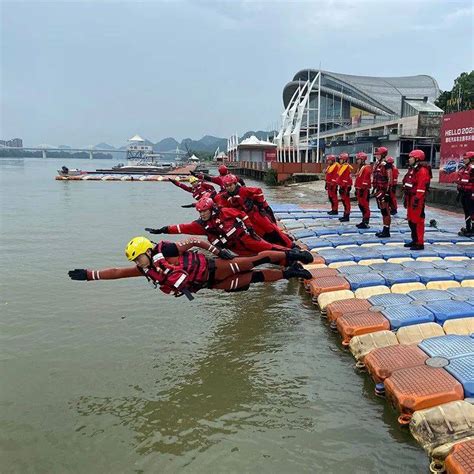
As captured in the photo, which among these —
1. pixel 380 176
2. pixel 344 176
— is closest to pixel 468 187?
pixel 380 176

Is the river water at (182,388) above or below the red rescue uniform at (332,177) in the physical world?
below

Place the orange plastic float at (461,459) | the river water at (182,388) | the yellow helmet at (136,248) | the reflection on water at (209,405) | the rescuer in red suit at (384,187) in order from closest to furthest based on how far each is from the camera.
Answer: the orange plastic float at (461,459)
the river water at (182,388)
the reflection on water at (209,405)
the yellow helmet at (136,248)
the rescuer in red suit at (384,187)

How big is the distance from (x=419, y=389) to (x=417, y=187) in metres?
5.84

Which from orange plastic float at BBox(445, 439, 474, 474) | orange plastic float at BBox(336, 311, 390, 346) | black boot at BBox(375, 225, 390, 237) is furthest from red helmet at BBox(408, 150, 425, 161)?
orange plastic float at BBox(445, 439, 474, 474)

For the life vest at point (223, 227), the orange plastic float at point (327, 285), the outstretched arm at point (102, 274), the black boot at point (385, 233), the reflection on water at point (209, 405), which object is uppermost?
the life vest at point (223, 227)

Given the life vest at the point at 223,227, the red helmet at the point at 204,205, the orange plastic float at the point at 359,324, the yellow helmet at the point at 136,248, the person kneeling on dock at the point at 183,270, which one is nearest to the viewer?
the yellow helmet at the point at 136,248

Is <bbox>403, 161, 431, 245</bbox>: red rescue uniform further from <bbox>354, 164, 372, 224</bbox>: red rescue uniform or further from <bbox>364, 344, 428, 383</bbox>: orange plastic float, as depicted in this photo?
<bbox>364, 344, 428, 383</bbox>: orange plastic float

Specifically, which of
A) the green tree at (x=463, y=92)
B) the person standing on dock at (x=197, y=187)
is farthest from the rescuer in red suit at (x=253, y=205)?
the green tree at (x=463, y=92)

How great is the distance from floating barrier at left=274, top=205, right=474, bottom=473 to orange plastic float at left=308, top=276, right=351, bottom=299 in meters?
0.02

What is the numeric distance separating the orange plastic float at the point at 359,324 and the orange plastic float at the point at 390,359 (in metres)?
0.56

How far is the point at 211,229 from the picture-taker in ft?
25.0

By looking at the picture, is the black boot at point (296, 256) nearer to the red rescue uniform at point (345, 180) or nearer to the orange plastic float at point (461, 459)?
the orange plastic float at point (461, 459)

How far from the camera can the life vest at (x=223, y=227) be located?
7.51m

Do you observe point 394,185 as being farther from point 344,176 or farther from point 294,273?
point 294,273
